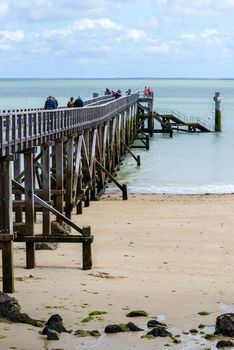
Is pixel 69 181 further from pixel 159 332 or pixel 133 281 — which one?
pixel 159 332

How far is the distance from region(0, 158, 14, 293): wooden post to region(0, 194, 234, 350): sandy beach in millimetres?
346

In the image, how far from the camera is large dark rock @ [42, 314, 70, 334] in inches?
520

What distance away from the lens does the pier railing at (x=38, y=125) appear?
18.0 metres

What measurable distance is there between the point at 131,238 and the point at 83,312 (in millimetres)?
8808

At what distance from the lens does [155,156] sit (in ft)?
186

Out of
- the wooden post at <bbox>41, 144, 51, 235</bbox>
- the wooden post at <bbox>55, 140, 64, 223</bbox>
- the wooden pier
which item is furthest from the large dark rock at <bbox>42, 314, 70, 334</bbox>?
the wooden post at <bbox>55, 140, 64, 223</bbox>

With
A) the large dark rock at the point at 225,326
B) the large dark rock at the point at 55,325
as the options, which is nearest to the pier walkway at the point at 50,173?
the large dark rock at the point at 55,325

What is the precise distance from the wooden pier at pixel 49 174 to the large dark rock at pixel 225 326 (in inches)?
172

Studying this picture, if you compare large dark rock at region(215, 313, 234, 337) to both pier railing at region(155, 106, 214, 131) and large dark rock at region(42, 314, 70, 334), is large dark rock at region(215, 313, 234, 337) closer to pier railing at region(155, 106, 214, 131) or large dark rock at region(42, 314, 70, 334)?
large dark rock at region(42, 314, 70, 334)

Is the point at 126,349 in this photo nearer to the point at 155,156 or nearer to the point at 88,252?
the point at 88,252

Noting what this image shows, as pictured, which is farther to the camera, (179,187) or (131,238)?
(179,187)

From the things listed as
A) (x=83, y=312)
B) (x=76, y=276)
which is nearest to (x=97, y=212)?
(x=76, y=276)

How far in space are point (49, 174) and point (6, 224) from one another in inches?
216

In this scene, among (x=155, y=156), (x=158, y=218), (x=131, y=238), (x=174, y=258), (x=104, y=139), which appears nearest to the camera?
(x=174, y=258)
